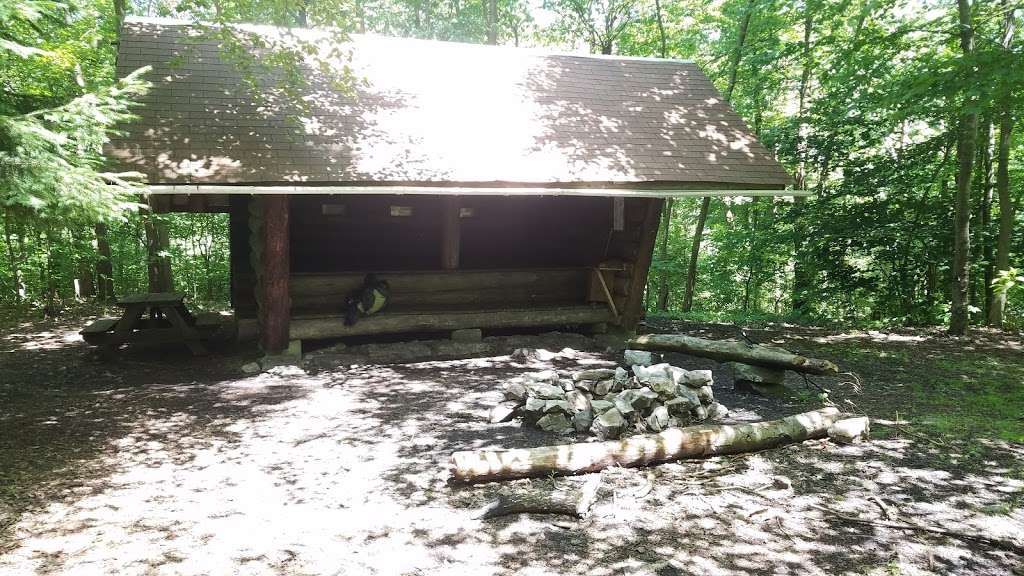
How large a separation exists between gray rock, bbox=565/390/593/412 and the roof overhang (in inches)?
125

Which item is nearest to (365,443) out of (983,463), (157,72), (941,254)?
(983,463)

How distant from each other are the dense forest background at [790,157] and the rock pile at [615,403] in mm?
3126

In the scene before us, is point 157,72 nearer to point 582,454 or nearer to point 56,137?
point 56,137

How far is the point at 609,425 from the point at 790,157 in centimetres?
1054

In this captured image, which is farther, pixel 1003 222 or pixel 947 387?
pixel 1003 222

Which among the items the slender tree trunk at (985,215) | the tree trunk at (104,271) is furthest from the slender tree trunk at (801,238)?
the tree trunk at (104,271)

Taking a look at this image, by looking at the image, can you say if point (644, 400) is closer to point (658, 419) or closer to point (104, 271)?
point (658, 419)

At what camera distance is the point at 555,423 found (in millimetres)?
5512

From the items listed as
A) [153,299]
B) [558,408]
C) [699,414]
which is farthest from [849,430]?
[153,299]

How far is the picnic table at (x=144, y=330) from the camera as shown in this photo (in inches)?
328

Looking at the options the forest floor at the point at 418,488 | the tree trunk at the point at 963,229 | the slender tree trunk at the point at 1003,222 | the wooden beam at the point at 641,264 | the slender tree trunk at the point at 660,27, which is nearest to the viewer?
the forest floor at the point at 418,488

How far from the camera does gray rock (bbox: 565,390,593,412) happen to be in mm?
5602

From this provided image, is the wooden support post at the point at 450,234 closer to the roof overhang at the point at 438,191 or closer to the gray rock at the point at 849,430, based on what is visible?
the roof overhang at the point at 438,191

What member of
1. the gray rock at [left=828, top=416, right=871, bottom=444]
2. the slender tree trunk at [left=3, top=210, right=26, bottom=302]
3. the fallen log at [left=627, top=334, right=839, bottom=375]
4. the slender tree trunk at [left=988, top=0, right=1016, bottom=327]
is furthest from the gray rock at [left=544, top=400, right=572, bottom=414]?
the slender tree trunk at [left=3, top=210, right=26, bottom=302]
